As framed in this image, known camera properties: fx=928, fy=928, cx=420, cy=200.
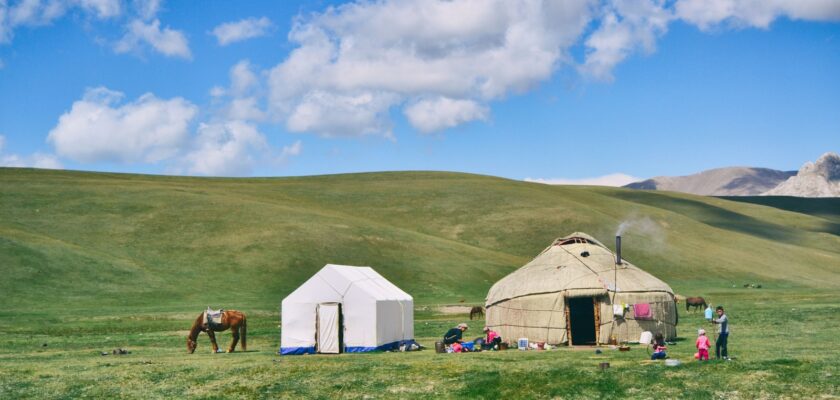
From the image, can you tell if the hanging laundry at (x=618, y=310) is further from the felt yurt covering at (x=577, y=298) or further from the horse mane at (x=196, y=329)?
the horse mane at (x=196, y=329)

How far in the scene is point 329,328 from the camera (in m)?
35.1

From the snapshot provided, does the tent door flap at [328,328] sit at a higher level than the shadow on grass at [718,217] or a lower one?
lower

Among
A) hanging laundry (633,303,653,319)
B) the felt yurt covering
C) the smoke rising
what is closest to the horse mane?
the felt yurt covering

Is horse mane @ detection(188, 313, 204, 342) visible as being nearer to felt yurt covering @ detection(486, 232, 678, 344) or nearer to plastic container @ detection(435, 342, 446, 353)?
plastic container @ detection(435, 342, 446, 353)

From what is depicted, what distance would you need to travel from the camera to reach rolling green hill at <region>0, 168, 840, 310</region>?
70062 millimetres

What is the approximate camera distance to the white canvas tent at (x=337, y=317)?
34781 mm

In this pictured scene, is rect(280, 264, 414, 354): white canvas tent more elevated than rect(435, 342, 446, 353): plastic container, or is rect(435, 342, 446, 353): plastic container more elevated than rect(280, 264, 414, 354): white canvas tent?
rect(280, 264, 414, 354): white canvas tent

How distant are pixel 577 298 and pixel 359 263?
45.1 m

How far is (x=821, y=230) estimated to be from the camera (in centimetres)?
15200

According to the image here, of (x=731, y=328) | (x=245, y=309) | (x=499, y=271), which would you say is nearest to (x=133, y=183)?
(x=499, y=271)

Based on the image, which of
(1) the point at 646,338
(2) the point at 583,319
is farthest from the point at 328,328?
(2) the point at 583,319

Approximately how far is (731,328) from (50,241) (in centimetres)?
5650

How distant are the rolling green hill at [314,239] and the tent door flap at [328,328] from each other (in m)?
28.2

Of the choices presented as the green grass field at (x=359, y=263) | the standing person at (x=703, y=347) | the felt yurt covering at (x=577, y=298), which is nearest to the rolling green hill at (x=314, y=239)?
the green grass field at (x=359, y=263)
